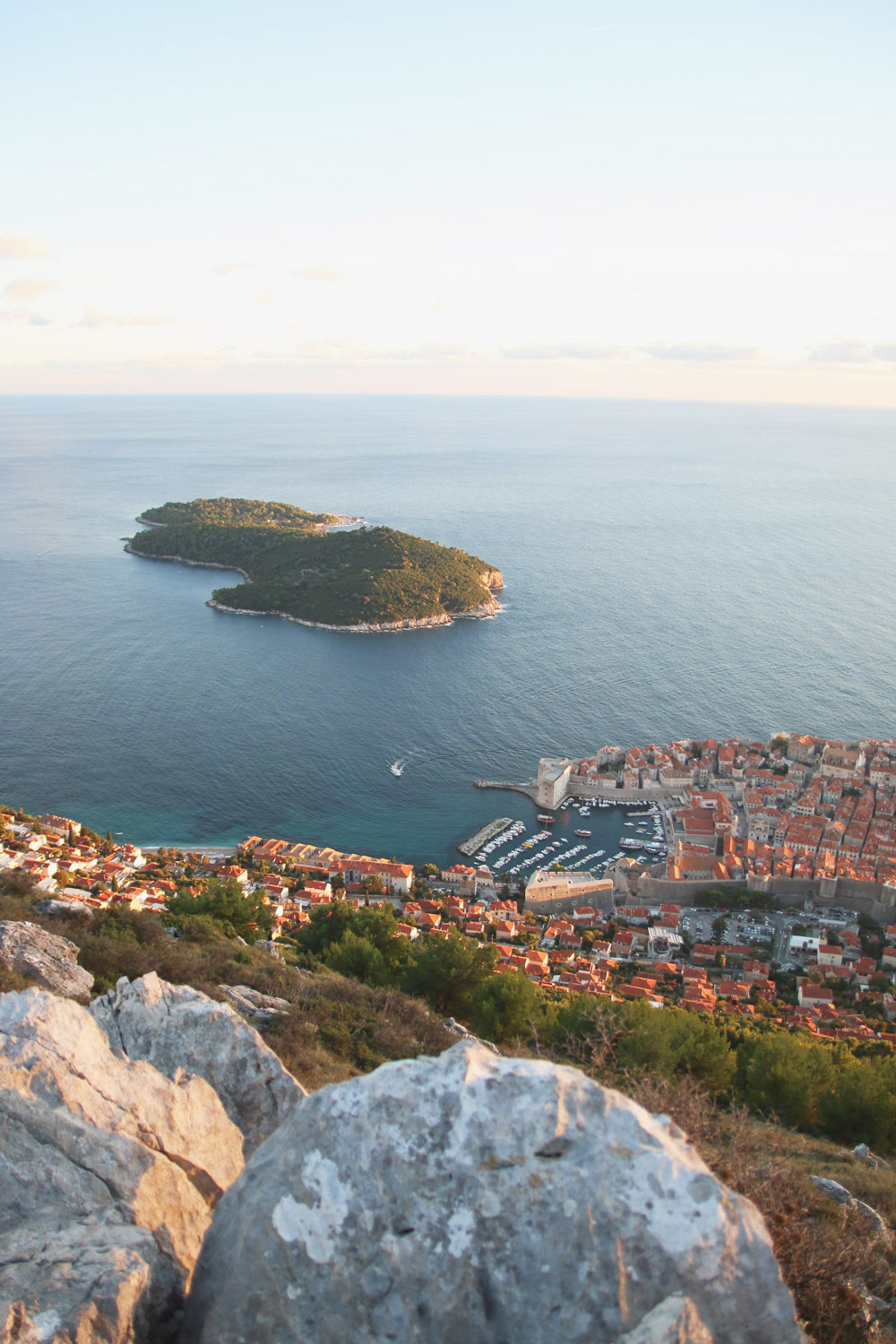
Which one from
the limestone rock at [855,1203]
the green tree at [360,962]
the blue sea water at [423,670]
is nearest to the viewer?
the limestone rock at [855,1203]

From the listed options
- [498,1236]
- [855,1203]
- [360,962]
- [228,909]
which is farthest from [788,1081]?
[228,909]

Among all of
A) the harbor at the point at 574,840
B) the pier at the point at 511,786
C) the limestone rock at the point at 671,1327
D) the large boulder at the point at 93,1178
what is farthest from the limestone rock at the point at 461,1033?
the pier at the point at 511,786

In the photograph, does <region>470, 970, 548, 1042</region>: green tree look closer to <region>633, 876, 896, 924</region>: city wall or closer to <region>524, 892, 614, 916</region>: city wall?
<region>524, 892, 614, 916</region>: city wall

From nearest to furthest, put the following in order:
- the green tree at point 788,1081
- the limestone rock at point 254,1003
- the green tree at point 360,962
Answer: the limestone rock at point 254,1003 < the green tree at point 788,1081 < the green tree at point 360,962

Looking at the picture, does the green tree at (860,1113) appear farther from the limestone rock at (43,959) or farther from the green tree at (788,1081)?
the limestone rock at (43,959)

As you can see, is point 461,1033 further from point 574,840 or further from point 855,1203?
point 574,840

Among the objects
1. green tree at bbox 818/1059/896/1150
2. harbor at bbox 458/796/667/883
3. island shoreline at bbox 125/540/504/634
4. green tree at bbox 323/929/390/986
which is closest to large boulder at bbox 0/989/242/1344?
green tree at bbox 323/929/390/986
